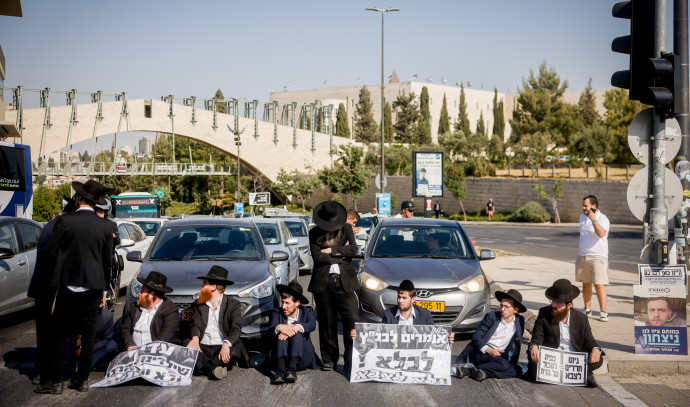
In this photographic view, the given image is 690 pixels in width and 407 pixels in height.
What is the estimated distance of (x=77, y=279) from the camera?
6.49 m

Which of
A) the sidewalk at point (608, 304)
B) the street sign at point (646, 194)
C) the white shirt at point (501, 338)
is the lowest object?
the sidewalk at point (608, 304)

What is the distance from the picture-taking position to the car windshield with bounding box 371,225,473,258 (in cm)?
1034

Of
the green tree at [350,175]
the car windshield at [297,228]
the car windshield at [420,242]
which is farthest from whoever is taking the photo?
the green tree at [350,175]

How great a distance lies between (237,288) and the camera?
8117 mm

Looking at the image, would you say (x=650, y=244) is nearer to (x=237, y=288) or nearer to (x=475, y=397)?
(x=475, y=397)

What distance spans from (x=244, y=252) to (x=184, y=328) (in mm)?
2055

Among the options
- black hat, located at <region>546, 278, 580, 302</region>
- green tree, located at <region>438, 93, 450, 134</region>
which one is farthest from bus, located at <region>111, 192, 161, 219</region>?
green tree, located at <region>438, 93, 450, 134</region>

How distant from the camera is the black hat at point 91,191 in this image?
6.60 meters

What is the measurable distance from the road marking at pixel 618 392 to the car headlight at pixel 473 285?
2041 mm

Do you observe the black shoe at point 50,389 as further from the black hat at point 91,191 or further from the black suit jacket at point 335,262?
A: the black suit jacket at point 335,262

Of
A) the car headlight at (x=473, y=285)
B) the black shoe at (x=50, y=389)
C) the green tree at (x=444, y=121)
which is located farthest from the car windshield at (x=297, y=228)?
the green tree at (x=444, y=121)

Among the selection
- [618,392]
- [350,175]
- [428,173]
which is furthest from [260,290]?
[350,175]

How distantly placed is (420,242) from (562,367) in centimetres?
378

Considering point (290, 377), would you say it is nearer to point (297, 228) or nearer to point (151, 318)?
point (151, 318)
